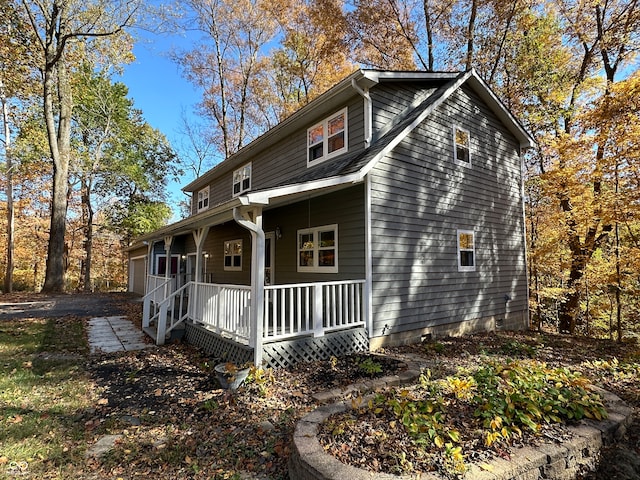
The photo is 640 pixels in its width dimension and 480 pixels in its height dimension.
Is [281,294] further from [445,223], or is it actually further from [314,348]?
[445,223]

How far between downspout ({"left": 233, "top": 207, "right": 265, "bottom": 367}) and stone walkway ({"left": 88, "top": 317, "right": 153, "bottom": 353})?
3394mm

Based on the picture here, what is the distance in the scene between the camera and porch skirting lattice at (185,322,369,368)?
5484mm

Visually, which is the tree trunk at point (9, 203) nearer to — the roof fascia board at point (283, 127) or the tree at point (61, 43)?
the tree at point (61, 43)

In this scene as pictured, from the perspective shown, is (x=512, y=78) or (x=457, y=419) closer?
(x=457, y=419)

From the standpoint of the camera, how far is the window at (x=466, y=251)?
8662 mm

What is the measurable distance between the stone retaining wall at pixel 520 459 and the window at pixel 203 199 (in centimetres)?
1381

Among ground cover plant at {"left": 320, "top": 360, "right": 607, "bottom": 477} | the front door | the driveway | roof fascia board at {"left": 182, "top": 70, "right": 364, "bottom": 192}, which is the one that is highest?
roof fascia board at {"left": 182, "top": 70, "right": 364, "bottom": 192}

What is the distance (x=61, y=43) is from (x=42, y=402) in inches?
698

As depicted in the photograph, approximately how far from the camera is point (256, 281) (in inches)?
213

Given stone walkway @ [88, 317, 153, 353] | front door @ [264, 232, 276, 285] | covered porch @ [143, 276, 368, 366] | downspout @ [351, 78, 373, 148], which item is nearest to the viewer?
covered porch @ [143, 276, 368, 366]

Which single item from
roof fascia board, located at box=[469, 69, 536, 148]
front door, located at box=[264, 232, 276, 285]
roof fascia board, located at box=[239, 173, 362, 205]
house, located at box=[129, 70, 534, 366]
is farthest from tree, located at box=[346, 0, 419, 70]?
roof fascia board, located at box=[239, 173, 362, 205]

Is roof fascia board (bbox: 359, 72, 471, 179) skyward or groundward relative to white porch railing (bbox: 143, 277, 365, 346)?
skyward

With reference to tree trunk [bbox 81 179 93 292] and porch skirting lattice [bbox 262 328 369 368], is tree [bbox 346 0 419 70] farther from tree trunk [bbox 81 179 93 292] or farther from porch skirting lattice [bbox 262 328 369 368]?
tree trunk [bbox 81 179 93 292]

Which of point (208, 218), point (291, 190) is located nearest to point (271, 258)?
point (208, 218)
